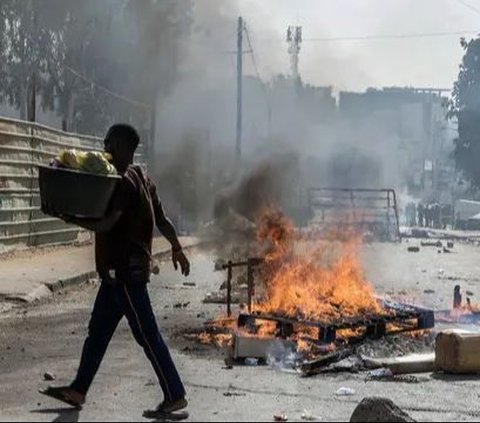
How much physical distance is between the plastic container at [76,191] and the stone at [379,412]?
1.80 m

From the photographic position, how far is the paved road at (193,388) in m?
5.84

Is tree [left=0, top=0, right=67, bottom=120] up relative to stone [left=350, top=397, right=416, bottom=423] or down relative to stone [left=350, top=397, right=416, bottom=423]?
up

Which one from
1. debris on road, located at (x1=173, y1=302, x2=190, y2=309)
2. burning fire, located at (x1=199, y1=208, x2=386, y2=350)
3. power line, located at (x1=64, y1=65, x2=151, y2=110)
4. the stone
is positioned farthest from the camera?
power line, located at (x1=64, y1=65, x2=151, y2=110)

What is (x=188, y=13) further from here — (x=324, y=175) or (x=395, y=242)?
(x=324, y=175)

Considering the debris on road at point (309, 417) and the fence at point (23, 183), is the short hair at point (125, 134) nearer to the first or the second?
the debris on road at point (309, 417)

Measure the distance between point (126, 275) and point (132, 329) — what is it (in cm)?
36

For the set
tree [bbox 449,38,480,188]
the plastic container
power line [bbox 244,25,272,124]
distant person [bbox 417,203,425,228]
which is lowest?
distant person [bbox 417,203,425,228]

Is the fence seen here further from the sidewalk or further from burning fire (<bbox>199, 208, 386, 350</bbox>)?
burning fire (<bbox>199, 208, 386, 350</bbox>)

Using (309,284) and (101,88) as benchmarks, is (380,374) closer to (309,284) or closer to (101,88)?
(309,284)

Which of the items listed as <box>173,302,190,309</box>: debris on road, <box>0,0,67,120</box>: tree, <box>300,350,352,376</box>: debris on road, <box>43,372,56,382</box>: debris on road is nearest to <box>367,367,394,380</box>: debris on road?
<box>300,350,352,376</box>: debris on road

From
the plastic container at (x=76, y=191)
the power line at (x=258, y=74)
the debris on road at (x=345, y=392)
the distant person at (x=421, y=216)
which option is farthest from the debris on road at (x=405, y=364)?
the distant person at (x=421, y=216)

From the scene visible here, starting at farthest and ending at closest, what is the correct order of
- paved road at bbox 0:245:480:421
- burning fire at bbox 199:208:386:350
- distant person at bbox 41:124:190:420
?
1. burning fire at bbox 199:208:386:350
2. paved road at bbox 0:245:480:421
3. distant person at bbox 41:124:190:420

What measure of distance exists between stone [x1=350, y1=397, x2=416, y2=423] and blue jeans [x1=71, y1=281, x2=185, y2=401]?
1.09 meters

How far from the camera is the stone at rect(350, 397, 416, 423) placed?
4980 millimetres
